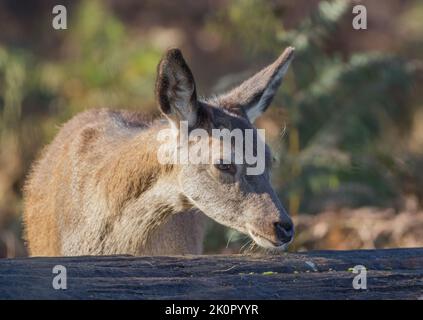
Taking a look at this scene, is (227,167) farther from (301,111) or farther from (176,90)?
(301,111)

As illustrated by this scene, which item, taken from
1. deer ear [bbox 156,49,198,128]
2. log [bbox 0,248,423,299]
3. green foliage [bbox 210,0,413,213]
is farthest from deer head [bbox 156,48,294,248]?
green foliage [bbox 210,0,413,213]

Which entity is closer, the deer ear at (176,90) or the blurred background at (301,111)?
the deer ear at (176,90)

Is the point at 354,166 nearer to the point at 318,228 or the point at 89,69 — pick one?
the point at 318,228

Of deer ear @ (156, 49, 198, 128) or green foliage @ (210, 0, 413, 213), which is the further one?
green foliage @ (210, 0, 413, 213)

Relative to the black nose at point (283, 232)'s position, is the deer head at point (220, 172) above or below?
above

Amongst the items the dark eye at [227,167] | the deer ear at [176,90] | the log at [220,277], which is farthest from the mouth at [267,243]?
the deer ear at [176,90]

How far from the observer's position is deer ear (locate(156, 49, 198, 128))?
7211 millimetres

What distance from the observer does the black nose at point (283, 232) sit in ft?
22.8

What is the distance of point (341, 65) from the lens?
42.3ft

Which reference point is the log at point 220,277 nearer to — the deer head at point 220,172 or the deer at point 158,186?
the deer head at point 220,172

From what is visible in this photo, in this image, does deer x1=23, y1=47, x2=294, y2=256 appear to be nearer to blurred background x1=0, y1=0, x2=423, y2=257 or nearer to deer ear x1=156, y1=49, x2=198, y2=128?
deer ear x1=156, y1=49, x2=198, y2=128

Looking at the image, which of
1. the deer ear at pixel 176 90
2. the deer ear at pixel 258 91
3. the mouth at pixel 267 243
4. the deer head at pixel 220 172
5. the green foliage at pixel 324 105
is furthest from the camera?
the green foliage at pixel 324 105

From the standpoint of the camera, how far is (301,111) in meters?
12.4

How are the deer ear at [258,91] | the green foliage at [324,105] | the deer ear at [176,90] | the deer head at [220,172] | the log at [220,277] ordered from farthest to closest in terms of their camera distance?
the green foliage at [324,105]
the deer ear at [258,91]
the deer ear at [176,90]
the deer head at [220,172]
the log at [220,277]
